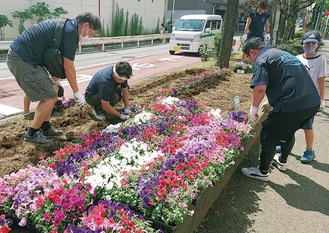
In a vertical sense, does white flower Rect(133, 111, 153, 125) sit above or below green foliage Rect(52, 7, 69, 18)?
below

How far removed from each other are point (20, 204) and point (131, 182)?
909mm

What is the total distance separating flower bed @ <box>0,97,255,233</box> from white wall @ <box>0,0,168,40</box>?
13.5 m

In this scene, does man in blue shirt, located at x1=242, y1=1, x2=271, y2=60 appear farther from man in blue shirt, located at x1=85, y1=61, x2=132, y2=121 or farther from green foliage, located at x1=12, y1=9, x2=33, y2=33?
green foliage, located at x1=12, y1=9, x2=33, y2=33

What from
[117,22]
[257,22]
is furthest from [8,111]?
[117,22]

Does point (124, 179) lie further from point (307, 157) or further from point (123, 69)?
point (307, 157)

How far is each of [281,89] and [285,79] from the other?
12 cm

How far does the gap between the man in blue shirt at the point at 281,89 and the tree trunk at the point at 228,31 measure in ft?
21.0

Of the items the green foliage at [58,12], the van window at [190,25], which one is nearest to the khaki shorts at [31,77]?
the green foliage at [58,12]

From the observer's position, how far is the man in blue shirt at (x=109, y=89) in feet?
14.4

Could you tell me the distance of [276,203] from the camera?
3.41 metres

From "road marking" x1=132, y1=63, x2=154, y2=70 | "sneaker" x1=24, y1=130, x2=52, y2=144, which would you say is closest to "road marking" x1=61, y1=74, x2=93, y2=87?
"road marking" x1=132, y1=63, x2=154, y2=70

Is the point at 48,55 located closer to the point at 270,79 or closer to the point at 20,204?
the point at 20,204

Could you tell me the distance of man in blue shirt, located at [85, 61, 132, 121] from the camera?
4.39 meters

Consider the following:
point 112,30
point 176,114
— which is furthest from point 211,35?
point 176,114
